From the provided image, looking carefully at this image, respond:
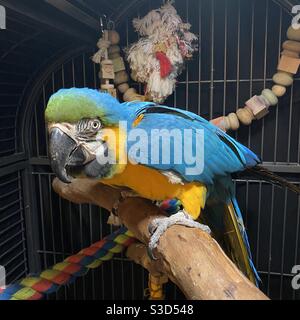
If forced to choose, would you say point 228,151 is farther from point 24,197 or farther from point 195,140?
point 24,197

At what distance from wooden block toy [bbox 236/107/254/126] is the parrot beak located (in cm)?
57

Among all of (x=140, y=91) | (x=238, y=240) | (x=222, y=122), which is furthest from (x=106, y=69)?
(x=238, y=240)

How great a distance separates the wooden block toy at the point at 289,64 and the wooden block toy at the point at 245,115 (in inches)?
5.7

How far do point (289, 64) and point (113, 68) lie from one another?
0.50m

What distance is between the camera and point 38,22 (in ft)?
2.53

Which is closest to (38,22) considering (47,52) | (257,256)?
(47,52)

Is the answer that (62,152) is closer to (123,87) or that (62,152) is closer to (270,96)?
(123,87)

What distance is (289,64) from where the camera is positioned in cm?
93

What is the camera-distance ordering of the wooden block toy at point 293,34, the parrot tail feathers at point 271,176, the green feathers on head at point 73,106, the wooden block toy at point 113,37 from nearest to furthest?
the green feathers on head at point 73,106 → the parrot tail feathers at point 271,176 → the wooden block toy at point 293,34 → the wooden block toy at point 113,37

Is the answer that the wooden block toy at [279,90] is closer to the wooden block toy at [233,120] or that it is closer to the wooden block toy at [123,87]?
the wooden block toy at [233,120]

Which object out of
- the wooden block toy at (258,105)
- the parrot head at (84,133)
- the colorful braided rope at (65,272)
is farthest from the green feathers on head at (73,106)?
the wooden block toy at (258,105)

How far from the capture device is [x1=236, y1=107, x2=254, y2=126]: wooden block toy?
0.99 meters

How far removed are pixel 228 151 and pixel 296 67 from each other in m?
0.40

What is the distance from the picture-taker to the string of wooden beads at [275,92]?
0.92 m
